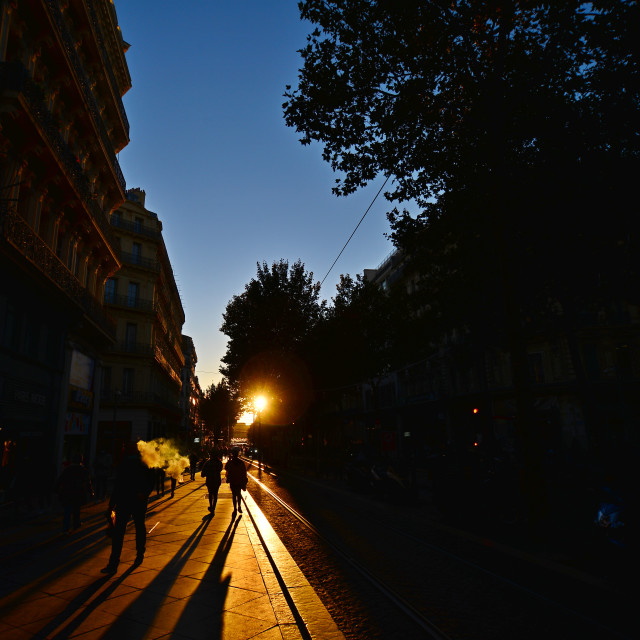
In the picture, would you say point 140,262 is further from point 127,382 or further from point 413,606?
point 413,606

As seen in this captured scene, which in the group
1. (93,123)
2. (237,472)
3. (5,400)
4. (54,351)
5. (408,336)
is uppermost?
(93,123)

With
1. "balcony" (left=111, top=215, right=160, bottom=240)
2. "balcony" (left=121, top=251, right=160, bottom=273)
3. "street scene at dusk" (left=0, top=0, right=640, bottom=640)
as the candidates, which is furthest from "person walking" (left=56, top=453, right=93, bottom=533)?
"balcony" (left=111, top=215, right=160, bottom=240)

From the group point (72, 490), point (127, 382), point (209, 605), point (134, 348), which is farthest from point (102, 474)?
point (134, 348)

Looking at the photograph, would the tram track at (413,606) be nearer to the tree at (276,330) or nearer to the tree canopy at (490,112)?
the tree canopy at (490,112)

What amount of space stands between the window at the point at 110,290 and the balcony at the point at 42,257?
55.6ft

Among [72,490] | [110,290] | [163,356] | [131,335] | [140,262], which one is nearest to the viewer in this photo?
[72,490]

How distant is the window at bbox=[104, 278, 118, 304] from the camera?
35875 mm

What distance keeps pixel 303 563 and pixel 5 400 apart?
386 inches

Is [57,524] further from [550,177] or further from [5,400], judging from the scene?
[550,177]

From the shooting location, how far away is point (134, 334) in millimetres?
36906

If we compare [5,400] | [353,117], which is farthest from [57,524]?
[353,117]

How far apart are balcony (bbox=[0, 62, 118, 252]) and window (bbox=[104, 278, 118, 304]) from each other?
17209 mm

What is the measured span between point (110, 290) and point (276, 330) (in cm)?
1293

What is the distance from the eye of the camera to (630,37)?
33.3ft
